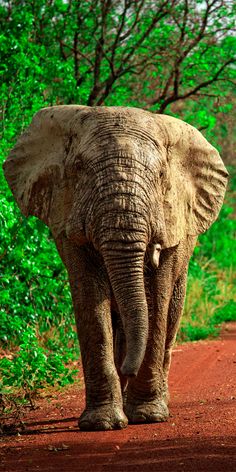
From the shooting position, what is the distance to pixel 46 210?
802 cm

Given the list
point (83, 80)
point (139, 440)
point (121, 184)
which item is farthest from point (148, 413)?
point (83, 80)

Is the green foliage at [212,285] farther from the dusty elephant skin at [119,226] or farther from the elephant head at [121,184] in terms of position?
the dusty elephant skin at [119,226]

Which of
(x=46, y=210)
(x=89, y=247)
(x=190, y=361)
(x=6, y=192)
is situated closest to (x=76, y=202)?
(x=89, y=247)

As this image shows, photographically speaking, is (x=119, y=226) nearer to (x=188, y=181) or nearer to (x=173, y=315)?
(x=188, y=181)

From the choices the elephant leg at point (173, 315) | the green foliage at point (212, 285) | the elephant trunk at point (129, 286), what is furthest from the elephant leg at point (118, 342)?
the green foliage at point (212, 285)

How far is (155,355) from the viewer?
7.68 metres

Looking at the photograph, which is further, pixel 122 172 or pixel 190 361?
pixel 190 361

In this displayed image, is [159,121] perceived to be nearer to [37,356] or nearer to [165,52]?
[37,356]

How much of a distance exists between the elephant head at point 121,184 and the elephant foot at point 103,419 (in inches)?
28.0

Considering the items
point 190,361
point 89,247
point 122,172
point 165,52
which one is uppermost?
point 165,52

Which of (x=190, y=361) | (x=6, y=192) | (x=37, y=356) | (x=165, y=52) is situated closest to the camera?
(x=37, y=356)

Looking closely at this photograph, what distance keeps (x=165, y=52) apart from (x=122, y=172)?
7.09 m

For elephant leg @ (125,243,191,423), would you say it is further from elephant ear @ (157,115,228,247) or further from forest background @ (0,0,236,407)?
forest background @ (0,0,236,407)

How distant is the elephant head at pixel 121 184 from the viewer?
6898 millimetres
